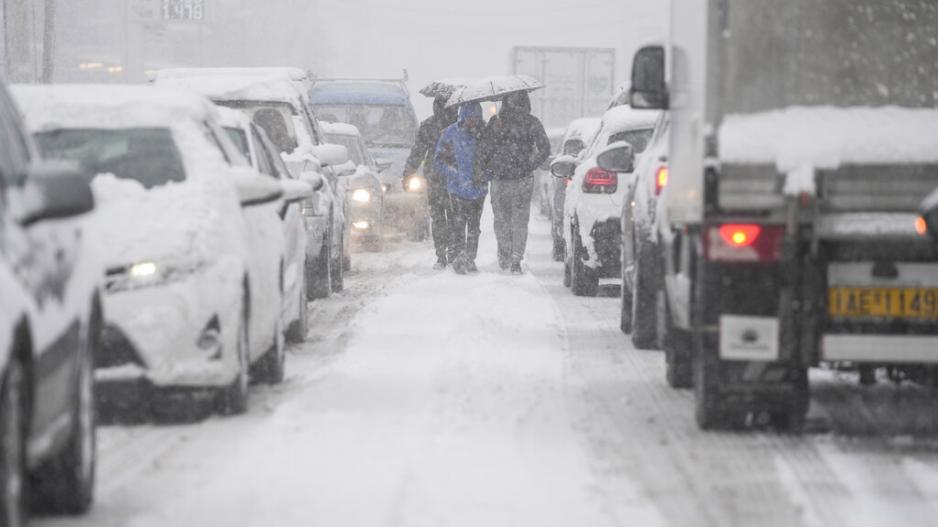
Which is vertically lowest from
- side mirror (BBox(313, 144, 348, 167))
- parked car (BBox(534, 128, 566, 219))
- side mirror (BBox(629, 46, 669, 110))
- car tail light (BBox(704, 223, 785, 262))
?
parked car (BBox(534, 128, 566, 219))

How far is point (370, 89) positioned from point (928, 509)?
22406mm

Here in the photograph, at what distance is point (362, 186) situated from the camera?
73.9 ft

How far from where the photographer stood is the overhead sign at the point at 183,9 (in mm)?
56969

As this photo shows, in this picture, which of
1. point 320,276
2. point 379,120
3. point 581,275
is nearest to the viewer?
point 320,276

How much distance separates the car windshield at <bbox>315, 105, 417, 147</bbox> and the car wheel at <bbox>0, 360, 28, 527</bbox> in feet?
72.4

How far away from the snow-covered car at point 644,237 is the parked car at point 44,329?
191 inches

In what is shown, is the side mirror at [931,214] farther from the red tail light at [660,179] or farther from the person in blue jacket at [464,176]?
the person in blue jacket at [464,176]

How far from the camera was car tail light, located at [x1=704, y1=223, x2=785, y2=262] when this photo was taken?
8180 millimetres

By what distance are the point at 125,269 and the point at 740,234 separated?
2.71m

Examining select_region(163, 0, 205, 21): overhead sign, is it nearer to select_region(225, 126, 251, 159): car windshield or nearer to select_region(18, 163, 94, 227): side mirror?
select_region(225, 126, 251, 159): car windshield

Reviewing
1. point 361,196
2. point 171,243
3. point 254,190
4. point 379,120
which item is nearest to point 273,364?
point 254,190

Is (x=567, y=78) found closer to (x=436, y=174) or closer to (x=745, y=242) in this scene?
(x=436, y=174)

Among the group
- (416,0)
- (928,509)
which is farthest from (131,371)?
(416,0)

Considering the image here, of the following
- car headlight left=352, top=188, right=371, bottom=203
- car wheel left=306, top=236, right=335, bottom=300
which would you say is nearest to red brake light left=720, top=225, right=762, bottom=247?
car wheel left=306, top=236, right=335, bottom=300
